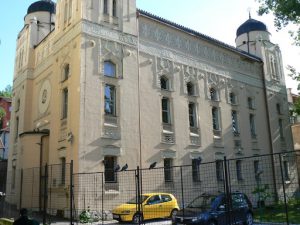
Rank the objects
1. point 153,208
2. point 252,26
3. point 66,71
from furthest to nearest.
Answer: point 252,26 < point 66,71 < point 153,208

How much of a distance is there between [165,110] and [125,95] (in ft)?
12.8

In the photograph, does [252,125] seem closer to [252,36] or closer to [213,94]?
[213,94]

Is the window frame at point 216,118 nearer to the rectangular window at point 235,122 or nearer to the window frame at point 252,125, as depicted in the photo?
the rectangular window at point 235,122

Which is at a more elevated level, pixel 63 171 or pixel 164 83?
pixel 164 83

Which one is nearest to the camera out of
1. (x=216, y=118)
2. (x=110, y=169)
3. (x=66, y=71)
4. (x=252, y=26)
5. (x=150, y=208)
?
(x=150, y=208)

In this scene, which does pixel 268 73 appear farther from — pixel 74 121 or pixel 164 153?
pixel 74 121

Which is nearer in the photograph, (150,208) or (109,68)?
(150,208)

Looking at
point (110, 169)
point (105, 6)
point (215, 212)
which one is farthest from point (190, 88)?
point (215, 212)

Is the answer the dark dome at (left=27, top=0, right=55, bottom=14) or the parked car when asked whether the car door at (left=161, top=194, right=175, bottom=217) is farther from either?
the dark dome at (left=27, top=0, right=55, bottom=14)

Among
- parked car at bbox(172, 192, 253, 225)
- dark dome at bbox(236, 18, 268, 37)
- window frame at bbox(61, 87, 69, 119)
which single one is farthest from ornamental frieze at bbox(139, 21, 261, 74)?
parked car at bbox(172, 192, 253, 225)

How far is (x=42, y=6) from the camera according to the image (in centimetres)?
3045

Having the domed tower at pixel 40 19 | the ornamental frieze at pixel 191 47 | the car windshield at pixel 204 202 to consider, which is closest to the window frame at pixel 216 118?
the ornamental frieze at pixel 191 47

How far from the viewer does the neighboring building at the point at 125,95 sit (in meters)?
21.6

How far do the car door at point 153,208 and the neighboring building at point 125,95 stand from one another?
11.2 ft
